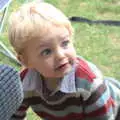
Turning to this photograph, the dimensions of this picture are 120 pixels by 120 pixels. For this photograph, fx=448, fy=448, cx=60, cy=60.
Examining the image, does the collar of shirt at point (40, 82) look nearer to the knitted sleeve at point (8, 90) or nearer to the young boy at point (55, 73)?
the young boy at point (55, 73)

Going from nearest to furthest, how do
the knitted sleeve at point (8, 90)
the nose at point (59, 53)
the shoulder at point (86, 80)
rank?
the knitted sleeve at point (8, 90), the nose at point (59, 53), the shoulder at point (86, 80)

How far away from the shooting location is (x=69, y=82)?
2312 millimetres

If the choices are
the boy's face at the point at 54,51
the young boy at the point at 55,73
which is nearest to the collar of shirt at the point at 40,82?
the young boy at the point at 55,73

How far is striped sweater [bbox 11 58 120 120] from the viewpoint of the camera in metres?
2.30

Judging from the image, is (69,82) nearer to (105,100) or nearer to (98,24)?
(105,100)

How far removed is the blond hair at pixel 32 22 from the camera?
6.81ft

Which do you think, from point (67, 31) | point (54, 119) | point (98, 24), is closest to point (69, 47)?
point (67, 31)

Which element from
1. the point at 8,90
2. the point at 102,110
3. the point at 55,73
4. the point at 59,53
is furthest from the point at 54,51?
the point at 8,90

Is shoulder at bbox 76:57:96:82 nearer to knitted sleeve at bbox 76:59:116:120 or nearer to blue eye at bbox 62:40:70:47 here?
knitted sleeve at bbox 76:59:116:120

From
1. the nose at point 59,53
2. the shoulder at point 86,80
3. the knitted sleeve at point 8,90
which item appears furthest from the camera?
the shoulder at point 86,80

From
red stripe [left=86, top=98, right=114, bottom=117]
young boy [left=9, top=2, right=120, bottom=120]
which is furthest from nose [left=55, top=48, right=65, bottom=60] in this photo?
red stripe [left=86, top=98, right=114, bottom=117]

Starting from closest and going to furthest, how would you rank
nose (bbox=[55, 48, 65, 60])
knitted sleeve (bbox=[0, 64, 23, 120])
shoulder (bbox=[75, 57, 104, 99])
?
knitted sleeve (bbox=[0, 64, 23, 120]), nose (bbox=[55, 48, 65, 60]), shoulder (bbox=[75, 57, 104, 99])

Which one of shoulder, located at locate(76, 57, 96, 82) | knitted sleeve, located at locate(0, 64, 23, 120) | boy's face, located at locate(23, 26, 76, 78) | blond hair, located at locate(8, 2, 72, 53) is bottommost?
shoulder, located at locate(76, 57, 96, 82)

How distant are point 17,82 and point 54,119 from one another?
3.46ft
